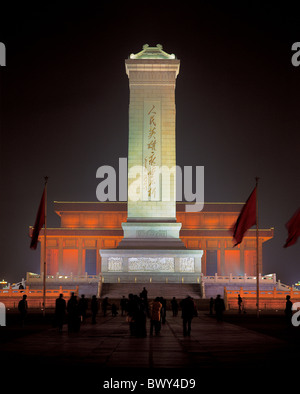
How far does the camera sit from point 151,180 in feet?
155

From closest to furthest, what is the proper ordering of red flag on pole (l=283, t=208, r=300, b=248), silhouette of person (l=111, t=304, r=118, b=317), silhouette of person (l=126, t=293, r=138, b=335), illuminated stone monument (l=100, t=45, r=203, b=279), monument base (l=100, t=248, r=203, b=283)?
silhouette of person (l=126, t=293, r=138, b=335) < red flag on pole (l=283, t=208, r=300, b=248) < silhouette of person (l=111, t=304, r=118, b=317) < monument base (l=100, t=248, r=203, b=283) < illuminated stone monument (l=100, t=45, r=203, b=279)

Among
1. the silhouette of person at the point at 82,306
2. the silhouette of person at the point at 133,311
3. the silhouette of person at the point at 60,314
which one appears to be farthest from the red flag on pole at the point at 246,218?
the silhouette of person at the point at 60,314

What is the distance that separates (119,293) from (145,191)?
977 centimetres

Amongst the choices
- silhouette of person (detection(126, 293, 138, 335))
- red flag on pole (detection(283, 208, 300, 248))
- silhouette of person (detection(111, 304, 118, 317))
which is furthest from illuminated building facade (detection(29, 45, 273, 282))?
silhouette of person (detection(126, 293, 138, 335))

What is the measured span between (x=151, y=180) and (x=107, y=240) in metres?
15.5

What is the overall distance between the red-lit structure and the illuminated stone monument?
13.3 metres

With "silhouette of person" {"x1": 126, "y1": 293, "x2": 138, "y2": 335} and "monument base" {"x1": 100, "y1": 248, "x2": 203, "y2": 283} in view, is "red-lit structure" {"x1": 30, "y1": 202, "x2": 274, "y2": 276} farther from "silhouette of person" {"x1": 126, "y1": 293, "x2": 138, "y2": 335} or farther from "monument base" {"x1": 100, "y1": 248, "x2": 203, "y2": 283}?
"silhouette of person" {"x1": 126, "y1": 293, "x2": 138, "y2": 335}

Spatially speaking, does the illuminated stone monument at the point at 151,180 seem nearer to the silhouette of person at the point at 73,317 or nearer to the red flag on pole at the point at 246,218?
the red flag on pole at the point at 246,218

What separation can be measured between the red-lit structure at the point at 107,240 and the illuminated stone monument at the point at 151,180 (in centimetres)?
1328

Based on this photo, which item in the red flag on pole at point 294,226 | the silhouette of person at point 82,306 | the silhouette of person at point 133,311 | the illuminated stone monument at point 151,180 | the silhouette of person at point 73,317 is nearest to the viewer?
the silhouette of person at point 133,311

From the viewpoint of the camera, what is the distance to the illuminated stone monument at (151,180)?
45.1m

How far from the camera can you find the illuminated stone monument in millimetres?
45062

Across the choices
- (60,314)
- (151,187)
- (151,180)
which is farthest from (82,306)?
(151,180)
